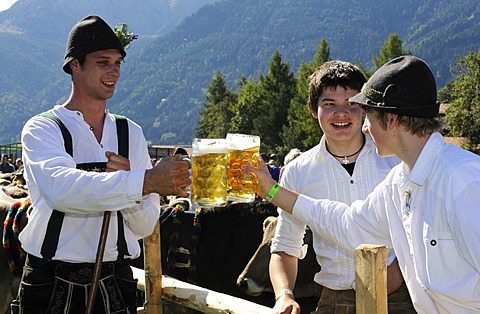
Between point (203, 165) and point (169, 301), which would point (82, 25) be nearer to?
point (203, 165)

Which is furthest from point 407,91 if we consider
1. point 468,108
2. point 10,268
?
point 468,108

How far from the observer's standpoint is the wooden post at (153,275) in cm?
487

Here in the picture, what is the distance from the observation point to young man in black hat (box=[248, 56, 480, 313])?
2227 millimetres

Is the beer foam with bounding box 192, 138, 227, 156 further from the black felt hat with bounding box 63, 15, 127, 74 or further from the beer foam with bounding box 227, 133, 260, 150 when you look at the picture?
the black felt hat with bounding box 63, 15, 127, 74

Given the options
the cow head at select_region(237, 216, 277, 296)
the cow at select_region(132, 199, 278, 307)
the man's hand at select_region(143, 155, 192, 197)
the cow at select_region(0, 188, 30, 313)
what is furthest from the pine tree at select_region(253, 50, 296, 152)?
the man's hand at select_region(143, 155, 192, 197)

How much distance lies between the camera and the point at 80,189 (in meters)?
Answer: 2.77

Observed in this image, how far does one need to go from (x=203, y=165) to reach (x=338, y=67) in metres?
1.26

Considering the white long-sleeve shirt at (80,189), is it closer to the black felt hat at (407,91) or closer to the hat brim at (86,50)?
the hat brim at (86,50)

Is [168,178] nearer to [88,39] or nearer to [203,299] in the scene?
[88,39]

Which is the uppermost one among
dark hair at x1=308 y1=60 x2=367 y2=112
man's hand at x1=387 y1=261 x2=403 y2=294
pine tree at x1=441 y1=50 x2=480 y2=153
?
pine tree at x1=441 y1=50 x2=480 y2=153

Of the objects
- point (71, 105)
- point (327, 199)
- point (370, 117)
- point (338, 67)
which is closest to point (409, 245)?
point (370, 117)

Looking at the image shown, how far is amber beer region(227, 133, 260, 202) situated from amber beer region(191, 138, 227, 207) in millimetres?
62

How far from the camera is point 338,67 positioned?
363cm

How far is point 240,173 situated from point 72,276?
1.26m
